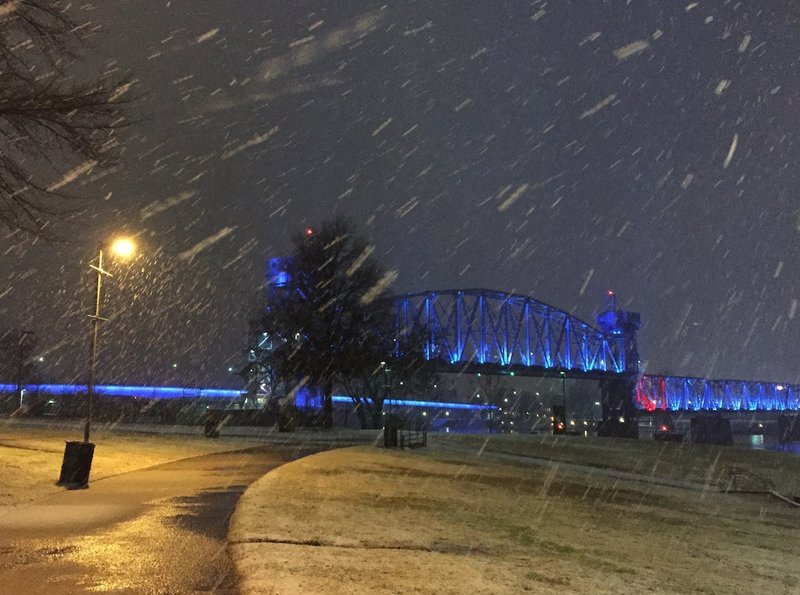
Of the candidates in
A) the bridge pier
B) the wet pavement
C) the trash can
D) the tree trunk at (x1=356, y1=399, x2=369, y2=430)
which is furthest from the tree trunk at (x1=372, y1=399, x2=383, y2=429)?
the bridge pier

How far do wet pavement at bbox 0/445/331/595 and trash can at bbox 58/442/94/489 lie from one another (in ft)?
1.23

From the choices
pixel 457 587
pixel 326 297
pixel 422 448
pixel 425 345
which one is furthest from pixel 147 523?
pixel 425 345

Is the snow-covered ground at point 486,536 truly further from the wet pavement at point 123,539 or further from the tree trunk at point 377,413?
the tree trunk at point 377,413

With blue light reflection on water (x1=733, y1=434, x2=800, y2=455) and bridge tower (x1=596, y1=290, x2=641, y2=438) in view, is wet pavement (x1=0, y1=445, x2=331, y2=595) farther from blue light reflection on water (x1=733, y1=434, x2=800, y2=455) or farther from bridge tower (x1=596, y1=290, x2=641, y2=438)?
bridge tower (x1=596, y1=290, x2=641, y2=438)

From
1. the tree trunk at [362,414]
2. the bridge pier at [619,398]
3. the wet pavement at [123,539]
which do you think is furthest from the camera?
the bridge pier at [619,398]

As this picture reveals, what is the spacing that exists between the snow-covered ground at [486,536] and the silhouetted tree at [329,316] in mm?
28543

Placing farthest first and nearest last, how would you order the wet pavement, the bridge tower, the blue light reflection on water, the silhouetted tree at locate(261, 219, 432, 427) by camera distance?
the bridge tower
the blue light reflection on water
the silhouetted tree at locate(261, 219, 432, 427)
the wet pavement

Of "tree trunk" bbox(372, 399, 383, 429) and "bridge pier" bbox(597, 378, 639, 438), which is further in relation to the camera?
"bridge pier" bbox(597, 378, 639, 438)

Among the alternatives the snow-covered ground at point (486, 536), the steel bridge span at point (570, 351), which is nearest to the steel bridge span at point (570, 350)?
the steel bridge span at point (570, 351)

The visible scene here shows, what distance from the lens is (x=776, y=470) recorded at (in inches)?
1666

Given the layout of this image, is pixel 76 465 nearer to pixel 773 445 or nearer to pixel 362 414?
pixel 362 414

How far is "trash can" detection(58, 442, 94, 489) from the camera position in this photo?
14.6 meters

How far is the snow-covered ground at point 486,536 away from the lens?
7.47 m

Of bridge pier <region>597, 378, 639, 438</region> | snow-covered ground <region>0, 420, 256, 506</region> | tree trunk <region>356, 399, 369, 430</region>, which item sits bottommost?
snow-covered ground <region>0, 420, 256, 506</region>
